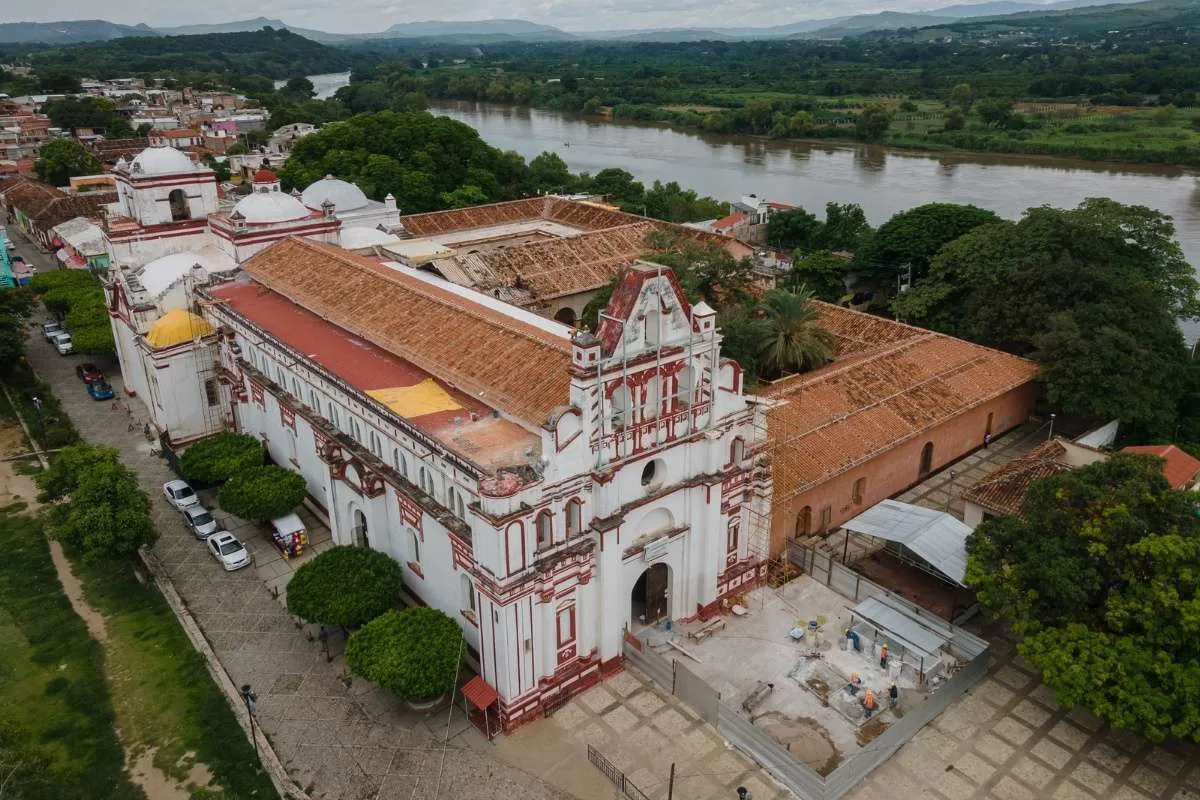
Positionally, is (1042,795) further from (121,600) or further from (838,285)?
(838,285)

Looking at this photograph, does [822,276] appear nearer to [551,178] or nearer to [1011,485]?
[1011,485]

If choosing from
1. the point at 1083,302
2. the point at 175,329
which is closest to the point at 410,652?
the point at 175,329

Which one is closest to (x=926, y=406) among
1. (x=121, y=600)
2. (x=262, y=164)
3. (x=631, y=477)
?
(x=631, y=477)

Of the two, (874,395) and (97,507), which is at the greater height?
(874,395)

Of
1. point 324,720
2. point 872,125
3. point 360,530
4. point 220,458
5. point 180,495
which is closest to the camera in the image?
point 324,720

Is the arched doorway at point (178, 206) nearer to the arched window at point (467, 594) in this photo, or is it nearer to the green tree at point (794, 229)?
the arched window at point (467, 594)

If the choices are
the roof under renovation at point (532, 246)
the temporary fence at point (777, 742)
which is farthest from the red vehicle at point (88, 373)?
the temporary fence at point (777, 742)

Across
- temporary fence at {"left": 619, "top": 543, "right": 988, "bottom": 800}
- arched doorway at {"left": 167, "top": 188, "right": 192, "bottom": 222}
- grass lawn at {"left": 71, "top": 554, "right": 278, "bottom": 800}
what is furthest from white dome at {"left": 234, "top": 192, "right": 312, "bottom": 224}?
temporary fence at {"left": 619, "top": 543, "right": 988, "bottom": 800}
